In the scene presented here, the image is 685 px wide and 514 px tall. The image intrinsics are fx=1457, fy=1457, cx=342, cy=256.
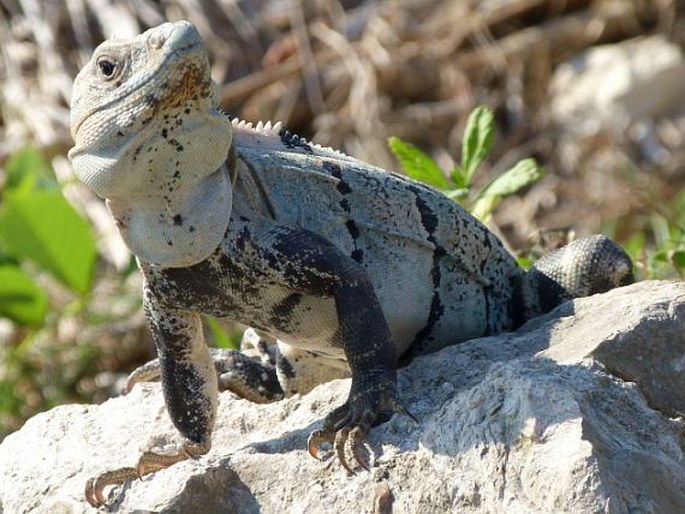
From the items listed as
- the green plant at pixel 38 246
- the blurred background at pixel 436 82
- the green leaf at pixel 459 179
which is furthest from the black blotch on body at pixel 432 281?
the blurred background at pixel 436 82

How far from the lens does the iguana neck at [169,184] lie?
171 inches

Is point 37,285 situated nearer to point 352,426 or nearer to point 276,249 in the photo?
point 276,249

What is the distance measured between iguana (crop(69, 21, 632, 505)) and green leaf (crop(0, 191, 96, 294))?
3.41 m

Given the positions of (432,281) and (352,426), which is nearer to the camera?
(352,426)

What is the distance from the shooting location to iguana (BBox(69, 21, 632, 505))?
4348mm

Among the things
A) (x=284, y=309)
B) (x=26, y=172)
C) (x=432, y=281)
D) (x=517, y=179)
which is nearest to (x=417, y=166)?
(x=517, y=179)

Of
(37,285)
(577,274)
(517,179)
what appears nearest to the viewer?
(577,274)

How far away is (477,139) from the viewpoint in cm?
617

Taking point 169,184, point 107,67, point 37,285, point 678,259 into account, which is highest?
point 107,67

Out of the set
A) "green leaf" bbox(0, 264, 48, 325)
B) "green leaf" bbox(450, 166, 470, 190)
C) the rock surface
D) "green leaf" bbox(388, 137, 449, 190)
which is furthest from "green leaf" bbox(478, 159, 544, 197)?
"green leaf" bbox(0, 264, 48, 325)

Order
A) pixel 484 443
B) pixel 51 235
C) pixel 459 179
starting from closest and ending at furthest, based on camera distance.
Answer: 1. pixel 484 443
2. pixel 459 179
3. pixel 51 235

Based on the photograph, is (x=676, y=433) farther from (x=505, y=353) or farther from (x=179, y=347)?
(x=179, y=347)

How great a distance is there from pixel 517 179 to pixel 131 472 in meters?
2.23

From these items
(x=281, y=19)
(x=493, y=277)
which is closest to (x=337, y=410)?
(x=493, y=277)
